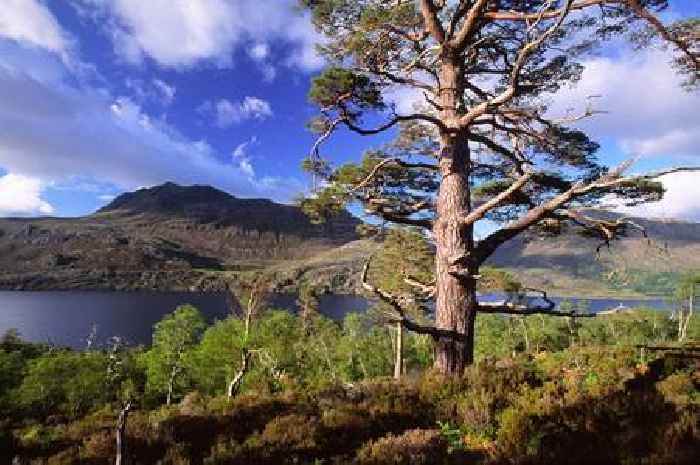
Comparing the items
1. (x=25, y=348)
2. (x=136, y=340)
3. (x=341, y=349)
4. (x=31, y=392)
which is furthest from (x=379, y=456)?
(x=136, y=340)

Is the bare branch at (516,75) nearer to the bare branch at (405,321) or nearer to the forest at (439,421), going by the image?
the bare branch at (405,321)

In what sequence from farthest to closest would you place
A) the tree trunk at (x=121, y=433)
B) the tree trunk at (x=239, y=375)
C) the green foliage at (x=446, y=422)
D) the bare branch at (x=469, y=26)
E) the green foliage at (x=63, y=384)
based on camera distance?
the green foliage at (x=63, y=384) < the tree trunk at (x=239, y=375) < the bare branch at (x=469, y=26) < the green foliage at (x=446, y=422) < the tree trunk at (x=121, y=433)

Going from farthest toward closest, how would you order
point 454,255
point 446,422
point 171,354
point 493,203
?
1. point 171,354
2. point 454,255
3. point 493,203
4. point 446,422

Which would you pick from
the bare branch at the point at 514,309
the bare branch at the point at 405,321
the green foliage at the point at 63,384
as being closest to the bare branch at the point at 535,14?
the bare branch at the point at 514,309

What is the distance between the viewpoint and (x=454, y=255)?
9.62 meters

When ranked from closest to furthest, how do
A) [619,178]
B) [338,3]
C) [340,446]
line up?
[340,446] < [619,178] < [338,3]

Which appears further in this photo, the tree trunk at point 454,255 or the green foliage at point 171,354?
the green foliage at point 171,354

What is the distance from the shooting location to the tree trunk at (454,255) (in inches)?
376

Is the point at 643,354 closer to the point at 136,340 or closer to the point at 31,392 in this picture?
the point at 31,392

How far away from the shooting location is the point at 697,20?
29.4ft

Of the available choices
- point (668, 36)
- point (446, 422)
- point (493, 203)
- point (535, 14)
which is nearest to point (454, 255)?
point (493, 203)

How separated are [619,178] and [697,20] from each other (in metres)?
3.16

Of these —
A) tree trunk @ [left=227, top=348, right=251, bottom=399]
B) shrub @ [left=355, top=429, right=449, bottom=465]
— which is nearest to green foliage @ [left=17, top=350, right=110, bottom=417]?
tree trunk @ [left=227, top=348, right=251, bottom=399]

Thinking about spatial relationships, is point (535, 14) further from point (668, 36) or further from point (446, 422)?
point (446, 422)
